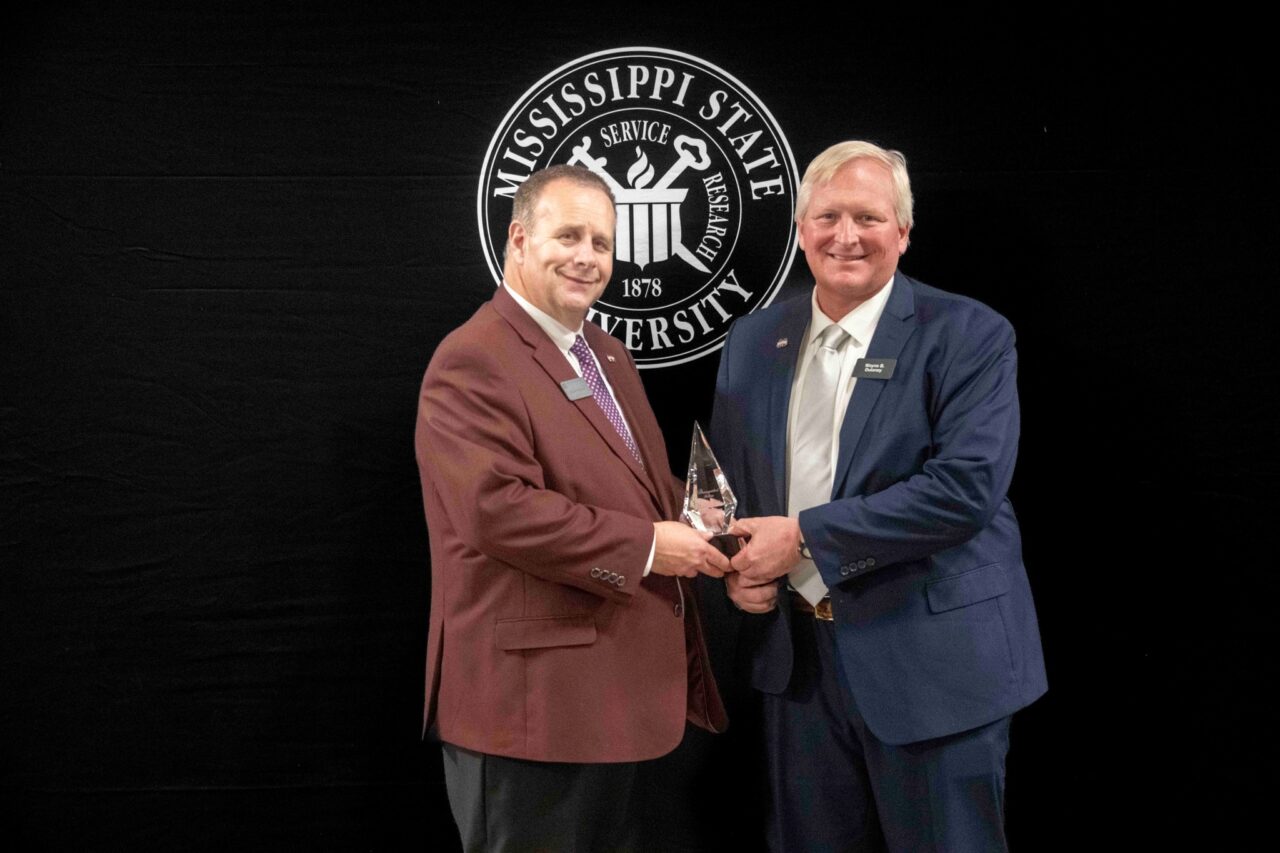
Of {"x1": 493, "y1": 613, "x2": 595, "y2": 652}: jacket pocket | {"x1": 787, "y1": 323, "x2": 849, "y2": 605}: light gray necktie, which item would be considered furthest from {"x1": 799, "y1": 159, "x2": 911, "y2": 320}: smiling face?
{"x1": 493, "y1": 613, "x2": 595, "y2": 652}: jacket pocket

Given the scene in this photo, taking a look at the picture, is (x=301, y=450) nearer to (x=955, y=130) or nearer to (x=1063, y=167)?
(x=955, y=130)

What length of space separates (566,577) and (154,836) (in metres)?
1.54

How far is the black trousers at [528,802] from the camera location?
2238mm

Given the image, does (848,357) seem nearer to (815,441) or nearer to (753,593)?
(815,441)

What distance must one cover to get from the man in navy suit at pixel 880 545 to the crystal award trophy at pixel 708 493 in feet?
0.25

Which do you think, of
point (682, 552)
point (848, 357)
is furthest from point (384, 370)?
point (848, 357)

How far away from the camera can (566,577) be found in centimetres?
218

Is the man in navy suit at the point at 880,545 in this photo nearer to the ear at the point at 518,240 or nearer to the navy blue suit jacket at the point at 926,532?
the navy blue suit jacket at the point at 926,532

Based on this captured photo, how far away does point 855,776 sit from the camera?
2.49m

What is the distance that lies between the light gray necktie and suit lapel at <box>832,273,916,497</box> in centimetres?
5

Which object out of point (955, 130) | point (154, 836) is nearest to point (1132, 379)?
point (955, 130)

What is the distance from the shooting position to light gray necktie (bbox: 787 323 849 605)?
2.42 metres

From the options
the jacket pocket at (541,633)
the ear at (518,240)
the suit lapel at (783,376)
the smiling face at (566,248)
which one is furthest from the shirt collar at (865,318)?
the jacket pocket at (541,633)

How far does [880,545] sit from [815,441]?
29cm
